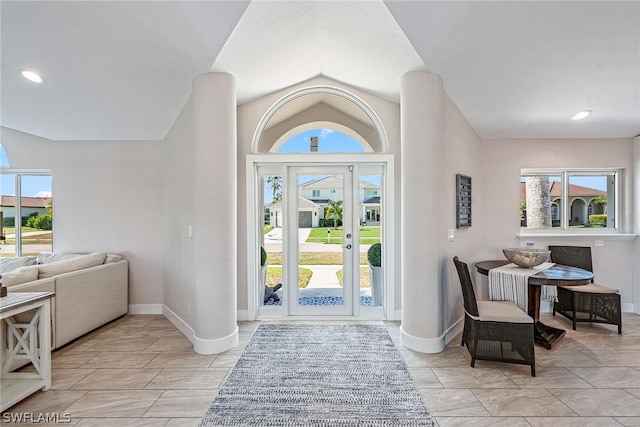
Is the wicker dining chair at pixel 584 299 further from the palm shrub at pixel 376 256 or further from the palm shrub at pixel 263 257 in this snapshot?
the palm shrub at pixel 263 257

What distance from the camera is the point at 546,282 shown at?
2881mm

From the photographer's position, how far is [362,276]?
4.12 metres

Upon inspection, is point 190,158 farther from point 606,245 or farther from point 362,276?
point 606,245

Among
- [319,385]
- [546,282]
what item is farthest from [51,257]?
[546,282]

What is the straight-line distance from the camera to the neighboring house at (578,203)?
438 cm

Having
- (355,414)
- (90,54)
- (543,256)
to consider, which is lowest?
(355,414)

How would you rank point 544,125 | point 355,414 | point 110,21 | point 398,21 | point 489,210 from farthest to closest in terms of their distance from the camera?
point 489,210 < point 544,125 < point 398,21 < point 110,21 < point 355,414

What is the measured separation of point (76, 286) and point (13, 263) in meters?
1.56

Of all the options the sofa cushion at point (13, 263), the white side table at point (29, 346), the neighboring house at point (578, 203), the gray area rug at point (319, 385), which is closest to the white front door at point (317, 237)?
the gray area rug at point (319, 385)

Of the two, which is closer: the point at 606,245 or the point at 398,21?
the point at 398,21

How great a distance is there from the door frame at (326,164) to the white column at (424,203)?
2.48ft

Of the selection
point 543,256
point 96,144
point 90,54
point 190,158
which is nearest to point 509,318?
point 543,256

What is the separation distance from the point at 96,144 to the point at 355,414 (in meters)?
4.49

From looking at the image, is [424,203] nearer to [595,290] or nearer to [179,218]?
[595,290]
